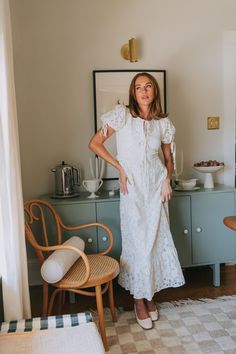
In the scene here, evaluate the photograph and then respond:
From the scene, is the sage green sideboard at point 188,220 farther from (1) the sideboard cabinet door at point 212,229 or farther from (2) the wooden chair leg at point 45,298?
(2) the wooden chair leg at point 45,298

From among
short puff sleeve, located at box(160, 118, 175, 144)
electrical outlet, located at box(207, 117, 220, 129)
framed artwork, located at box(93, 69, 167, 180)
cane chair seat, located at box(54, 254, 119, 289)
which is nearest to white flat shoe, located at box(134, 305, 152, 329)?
cane chair seat, located at box(54, 254, 119, 289)

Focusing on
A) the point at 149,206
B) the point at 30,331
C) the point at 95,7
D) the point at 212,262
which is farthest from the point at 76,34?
the point at 30,331

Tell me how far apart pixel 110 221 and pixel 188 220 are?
1.99 feet

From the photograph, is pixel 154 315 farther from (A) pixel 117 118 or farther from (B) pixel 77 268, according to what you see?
(A) pixel 117 118

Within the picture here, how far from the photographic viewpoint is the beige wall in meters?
3.11

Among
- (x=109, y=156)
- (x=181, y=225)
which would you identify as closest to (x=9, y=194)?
(x=109, y=156)

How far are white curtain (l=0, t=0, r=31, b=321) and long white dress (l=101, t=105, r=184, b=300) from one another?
79cm

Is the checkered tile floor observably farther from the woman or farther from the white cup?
the white cup

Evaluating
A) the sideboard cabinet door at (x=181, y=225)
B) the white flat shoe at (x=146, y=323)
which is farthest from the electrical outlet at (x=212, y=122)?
the white flat shoe at (x=146, y=323)

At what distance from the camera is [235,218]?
6.82ft

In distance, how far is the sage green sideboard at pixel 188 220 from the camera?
113 inches

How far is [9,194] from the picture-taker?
73.3 inches

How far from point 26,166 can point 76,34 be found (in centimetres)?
114

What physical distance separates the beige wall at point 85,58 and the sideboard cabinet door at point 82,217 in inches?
18.2
